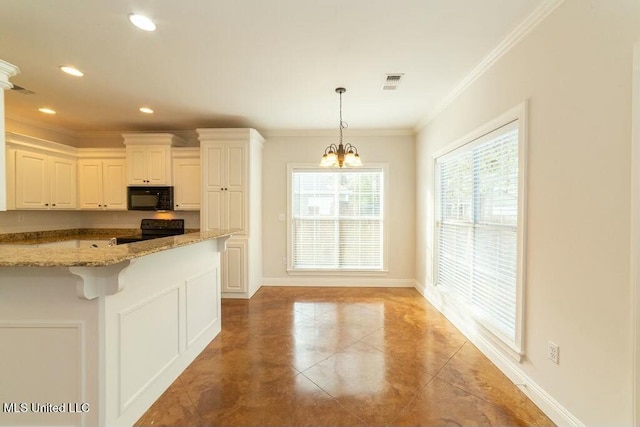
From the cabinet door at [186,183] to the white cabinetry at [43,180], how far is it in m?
1.64

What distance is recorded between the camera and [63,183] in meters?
4.25

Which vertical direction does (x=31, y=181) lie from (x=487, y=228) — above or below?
above

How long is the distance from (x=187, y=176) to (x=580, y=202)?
4.69m

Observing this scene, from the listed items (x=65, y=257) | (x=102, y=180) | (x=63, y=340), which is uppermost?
(x=102, y=180)

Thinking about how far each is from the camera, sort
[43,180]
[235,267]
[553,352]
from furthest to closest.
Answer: [235,267] → [43,180] → [553,352]

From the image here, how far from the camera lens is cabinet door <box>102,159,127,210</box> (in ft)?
14.8

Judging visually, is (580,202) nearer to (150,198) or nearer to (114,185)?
(150,198)

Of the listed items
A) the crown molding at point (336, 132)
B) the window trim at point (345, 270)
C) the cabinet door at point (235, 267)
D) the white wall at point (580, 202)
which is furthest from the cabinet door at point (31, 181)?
the white wall at point (580, 202)

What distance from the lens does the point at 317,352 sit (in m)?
2.62

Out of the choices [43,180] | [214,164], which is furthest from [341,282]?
[43,180]

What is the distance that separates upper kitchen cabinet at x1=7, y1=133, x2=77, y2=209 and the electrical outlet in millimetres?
6016

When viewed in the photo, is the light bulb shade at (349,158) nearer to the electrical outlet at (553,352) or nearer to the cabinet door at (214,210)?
the electrical outlet at (553,352)

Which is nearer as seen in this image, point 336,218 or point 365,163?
point 365,163

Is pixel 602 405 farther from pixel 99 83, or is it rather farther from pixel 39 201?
pixel 39 201
